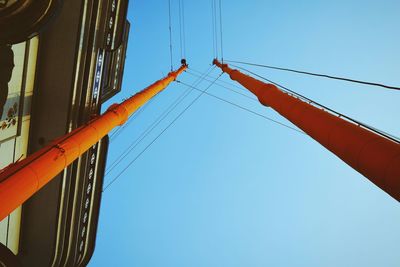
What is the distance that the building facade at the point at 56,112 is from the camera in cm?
1077

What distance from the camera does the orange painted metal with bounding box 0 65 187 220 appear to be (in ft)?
15.3

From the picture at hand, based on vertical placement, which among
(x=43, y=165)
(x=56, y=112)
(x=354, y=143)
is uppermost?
(x=56, y=112)

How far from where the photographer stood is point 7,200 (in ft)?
14.9

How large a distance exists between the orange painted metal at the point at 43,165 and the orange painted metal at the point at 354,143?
16.5 feet

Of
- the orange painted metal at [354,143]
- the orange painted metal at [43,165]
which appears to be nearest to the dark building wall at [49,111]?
the orange painted metal at [43,165]

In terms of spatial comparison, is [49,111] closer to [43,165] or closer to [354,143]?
[43,165]

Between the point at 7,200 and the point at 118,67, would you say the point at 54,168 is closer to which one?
the point at 7,200

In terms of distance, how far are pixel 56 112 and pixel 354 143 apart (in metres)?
11.5

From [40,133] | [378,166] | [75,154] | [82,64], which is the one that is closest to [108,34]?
[82,64]

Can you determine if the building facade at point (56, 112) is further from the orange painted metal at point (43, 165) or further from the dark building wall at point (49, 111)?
the orange painted metal at point (43, 165)

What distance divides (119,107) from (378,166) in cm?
815

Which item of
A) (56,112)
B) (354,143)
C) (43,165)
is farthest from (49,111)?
(354,143)

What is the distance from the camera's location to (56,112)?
469 inches

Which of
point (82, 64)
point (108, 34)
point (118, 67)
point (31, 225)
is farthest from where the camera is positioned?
point (118, 67)
